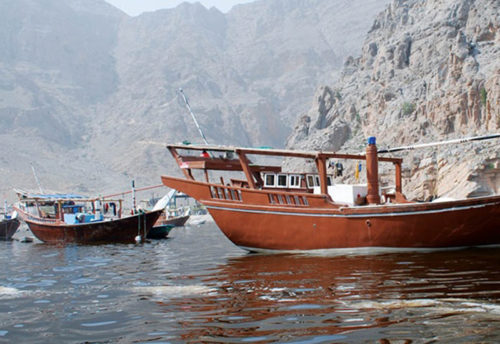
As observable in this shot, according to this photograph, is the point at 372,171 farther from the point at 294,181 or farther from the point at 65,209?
the point at 65,209

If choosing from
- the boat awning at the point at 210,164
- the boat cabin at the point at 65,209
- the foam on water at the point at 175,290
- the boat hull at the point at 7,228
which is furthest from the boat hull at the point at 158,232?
the foam on water at the point at 175,290

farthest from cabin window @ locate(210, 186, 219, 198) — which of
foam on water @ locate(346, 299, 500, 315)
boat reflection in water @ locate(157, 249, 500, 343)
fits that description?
foam on water @ locate(346, 299, 500, 315)

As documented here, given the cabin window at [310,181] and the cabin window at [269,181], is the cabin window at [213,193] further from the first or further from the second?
the cabin window at [310,181]

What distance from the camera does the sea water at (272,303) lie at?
748cm

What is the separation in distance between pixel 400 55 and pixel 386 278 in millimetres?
93736

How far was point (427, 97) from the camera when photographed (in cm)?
8381

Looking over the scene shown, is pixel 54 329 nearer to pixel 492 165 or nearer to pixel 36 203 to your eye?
pixel 36 203

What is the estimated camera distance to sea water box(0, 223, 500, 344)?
7480 mm

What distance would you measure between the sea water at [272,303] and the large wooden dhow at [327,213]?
118 centimetres

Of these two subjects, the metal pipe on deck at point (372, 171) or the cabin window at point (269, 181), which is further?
the cabin window at point (269, 181)

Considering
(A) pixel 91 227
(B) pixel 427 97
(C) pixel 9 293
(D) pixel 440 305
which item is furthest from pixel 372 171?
(B) pixel 427 97

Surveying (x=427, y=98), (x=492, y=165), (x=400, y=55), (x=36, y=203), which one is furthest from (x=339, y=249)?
(x=400, y=55)

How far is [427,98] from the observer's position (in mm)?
83438

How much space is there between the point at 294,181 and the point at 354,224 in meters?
5.73
